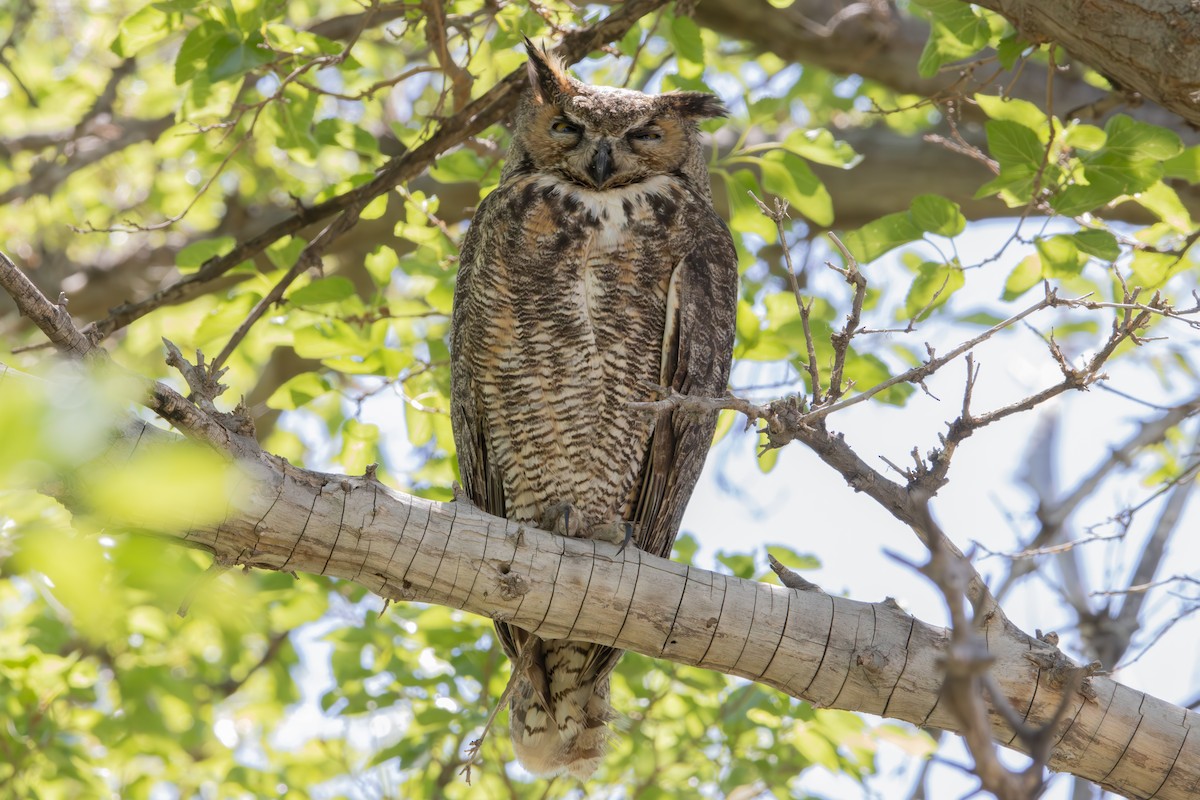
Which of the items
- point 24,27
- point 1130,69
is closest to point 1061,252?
point 1130,69

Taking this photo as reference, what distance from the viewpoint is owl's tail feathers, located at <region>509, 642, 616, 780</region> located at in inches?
116

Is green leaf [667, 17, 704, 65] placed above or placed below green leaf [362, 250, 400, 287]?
above

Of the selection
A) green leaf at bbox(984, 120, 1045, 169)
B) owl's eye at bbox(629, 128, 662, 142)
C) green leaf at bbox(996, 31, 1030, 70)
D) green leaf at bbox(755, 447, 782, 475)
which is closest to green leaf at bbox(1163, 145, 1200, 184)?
green leaf at bbox(984, 120, 1045, 169)

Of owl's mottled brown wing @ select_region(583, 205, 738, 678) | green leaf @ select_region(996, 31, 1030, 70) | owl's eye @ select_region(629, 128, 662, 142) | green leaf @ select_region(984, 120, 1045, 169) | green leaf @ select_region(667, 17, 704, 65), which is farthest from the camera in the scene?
owl's eye @ select_region(629, 128, 662, 142)

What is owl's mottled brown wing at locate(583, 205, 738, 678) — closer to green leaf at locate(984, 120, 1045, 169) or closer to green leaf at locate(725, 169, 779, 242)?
green leaf at locate(725, 169, 779, 242)

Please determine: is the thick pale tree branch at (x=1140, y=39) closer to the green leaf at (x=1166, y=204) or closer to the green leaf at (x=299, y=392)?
the green leaf at (x=1166, y=204)

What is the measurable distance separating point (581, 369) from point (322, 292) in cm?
73

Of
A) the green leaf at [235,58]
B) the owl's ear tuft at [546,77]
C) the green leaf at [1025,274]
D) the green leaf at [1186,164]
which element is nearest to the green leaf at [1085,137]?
the green leaf at [1186,164]

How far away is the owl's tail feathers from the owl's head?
4.72 feet

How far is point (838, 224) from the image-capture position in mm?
5051

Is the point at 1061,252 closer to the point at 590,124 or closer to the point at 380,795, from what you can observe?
the point at 590,124

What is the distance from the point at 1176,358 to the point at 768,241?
2668 mm

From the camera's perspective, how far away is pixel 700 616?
221cm

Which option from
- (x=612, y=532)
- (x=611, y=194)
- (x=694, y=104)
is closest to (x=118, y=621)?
(x=612, y=532)
